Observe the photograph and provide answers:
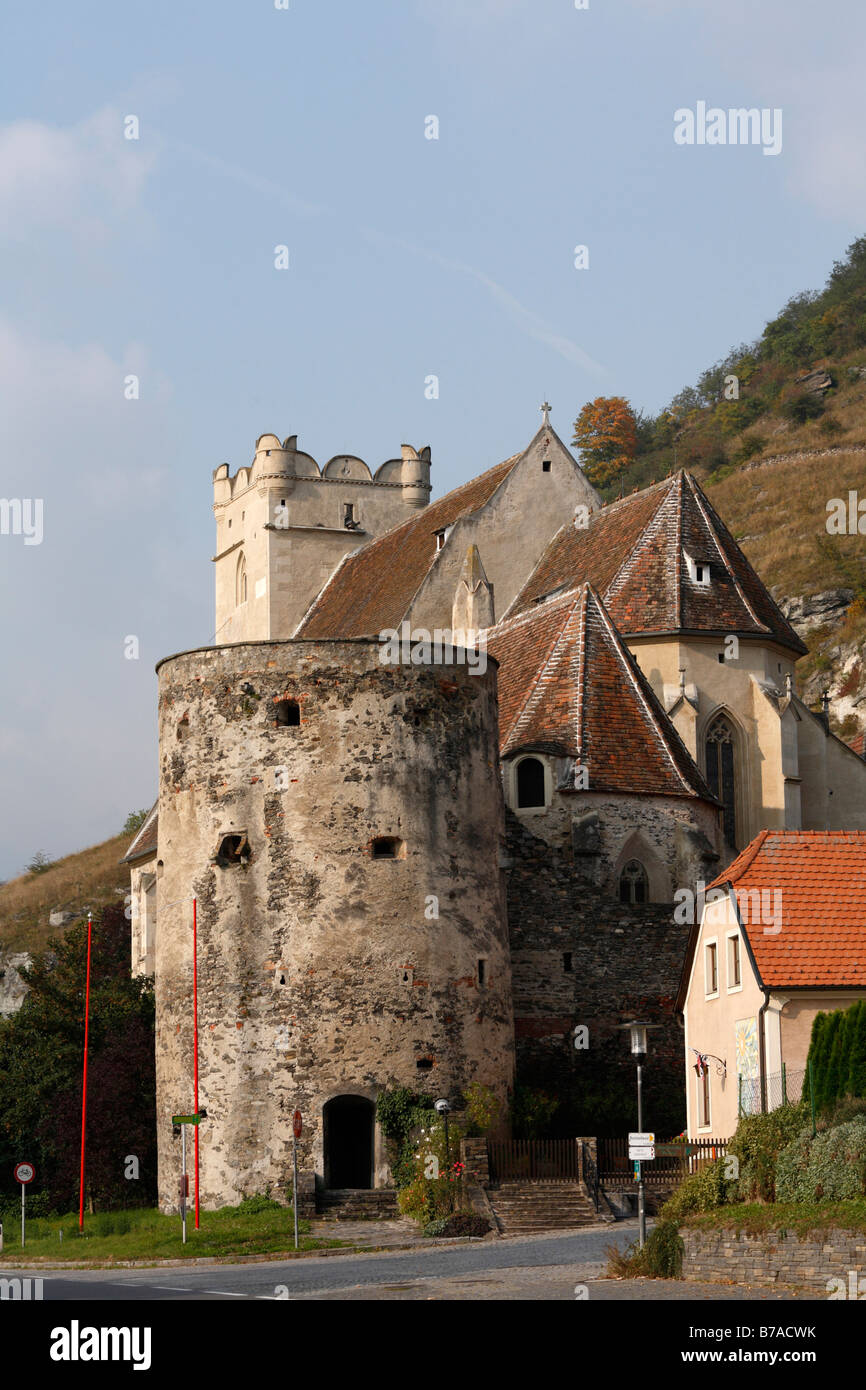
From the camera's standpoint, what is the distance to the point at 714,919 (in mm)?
32594

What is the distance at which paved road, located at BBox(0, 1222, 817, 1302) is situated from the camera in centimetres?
2120

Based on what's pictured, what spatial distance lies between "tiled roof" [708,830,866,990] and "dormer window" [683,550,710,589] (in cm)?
1484

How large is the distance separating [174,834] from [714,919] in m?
10.8

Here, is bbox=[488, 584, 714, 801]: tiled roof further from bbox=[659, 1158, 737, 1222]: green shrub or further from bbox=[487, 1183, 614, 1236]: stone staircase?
bbox=[659, 1158, 737, 1222]: green shrub

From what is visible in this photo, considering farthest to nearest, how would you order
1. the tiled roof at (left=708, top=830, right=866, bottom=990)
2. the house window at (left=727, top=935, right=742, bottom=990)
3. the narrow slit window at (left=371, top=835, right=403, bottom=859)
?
the narrow slit window at (left=371, top=835, right=403, bottom=859) → the house window at (left=727, top=935, right=742, bottom=990) → the tiled roof at (left=708, top=830, right=866, bottom=990)

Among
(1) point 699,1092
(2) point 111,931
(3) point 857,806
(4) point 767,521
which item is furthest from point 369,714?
(4) point 767,521

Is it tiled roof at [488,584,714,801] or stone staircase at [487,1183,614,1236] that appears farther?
tiled roof at [488,584,714,801]

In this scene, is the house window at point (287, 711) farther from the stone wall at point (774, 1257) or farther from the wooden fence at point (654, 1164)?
the stone wall at point (774, 1257)

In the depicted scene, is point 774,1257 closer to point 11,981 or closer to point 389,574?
point 389,574

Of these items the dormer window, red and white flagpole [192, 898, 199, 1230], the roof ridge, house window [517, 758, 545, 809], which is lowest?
red and white flagpole [192, 898, 199, 1230]

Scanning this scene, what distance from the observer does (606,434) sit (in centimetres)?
12319

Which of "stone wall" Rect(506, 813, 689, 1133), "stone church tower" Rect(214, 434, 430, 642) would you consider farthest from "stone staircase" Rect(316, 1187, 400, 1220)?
"stone church tower" Rect(214, 434, 430, 642)

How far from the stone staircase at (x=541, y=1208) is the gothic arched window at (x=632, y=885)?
933 cm

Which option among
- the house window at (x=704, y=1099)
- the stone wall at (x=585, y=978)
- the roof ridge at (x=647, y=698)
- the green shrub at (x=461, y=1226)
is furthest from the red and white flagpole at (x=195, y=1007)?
the roof ridge at (x=647, y=698)
